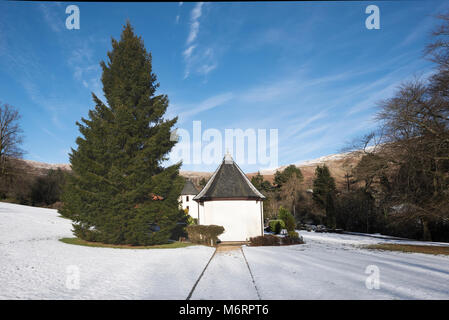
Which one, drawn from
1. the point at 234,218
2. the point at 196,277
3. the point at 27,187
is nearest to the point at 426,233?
the point at 234,218

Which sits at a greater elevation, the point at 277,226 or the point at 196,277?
the point at 196,277

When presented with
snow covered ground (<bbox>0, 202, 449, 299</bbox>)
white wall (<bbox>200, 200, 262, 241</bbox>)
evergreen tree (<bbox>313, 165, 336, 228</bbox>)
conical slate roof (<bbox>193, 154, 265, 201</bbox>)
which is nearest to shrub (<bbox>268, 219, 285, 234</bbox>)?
conical slate roof (<bbox>193, 154, 265, 201</bbox>)

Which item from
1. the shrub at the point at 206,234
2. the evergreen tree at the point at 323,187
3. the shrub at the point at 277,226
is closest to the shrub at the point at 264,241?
the shrub at the point at 206,234

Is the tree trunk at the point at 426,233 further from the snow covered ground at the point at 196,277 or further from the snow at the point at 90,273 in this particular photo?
the snow at the point at 90,273

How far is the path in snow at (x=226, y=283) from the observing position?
647cm

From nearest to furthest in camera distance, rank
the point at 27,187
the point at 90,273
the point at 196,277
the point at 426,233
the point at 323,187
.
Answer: the point at 196,277, the point at 90,273, the point at 426,233, the point at 27,187, the point at 323,187

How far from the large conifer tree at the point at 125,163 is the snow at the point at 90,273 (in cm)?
260

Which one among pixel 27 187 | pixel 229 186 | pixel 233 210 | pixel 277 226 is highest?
pixel 229 186

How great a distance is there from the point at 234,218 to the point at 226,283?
1251cm

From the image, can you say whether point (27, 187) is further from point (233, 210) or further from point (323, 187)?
point (323, 187)

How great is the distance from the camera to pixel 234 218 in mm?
20141

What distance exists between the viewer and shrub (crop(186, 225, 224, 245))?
708 inches

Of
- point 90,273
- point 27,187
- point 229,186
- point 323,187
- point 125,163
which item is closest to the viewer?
point 90,273

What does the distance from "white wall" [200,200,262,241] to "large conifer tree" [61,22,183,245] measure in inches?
147
